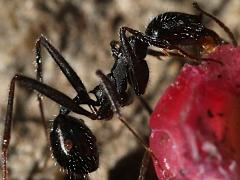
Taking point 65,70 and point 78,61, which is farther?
point 78,61

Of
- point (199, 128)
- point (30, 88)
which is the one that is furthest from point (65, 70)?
point (199, 128)

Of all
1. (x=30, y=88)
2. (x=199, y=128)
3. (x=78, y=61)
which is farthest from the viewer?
(x=78, y=61)

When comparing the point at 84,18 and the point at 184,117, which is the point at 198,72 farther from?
the point at 84,18

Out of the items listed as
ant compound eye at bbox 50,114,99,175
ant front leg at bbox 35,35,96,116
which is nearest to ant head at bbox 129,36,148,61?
ant front leg at bbox 35,35,96,116

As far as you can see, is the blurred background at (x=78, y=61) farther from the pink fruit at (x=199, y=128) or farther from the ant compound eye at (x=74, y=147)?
the pink fruit at (x=199, y=128)

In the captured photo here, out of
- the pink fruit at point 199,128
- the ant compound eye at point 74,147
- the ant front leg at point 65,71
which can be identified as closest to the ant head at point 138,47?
the ant front leg at point 65,71

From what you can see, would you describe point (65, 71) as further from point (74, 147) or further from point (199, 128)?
point (199, 128)
